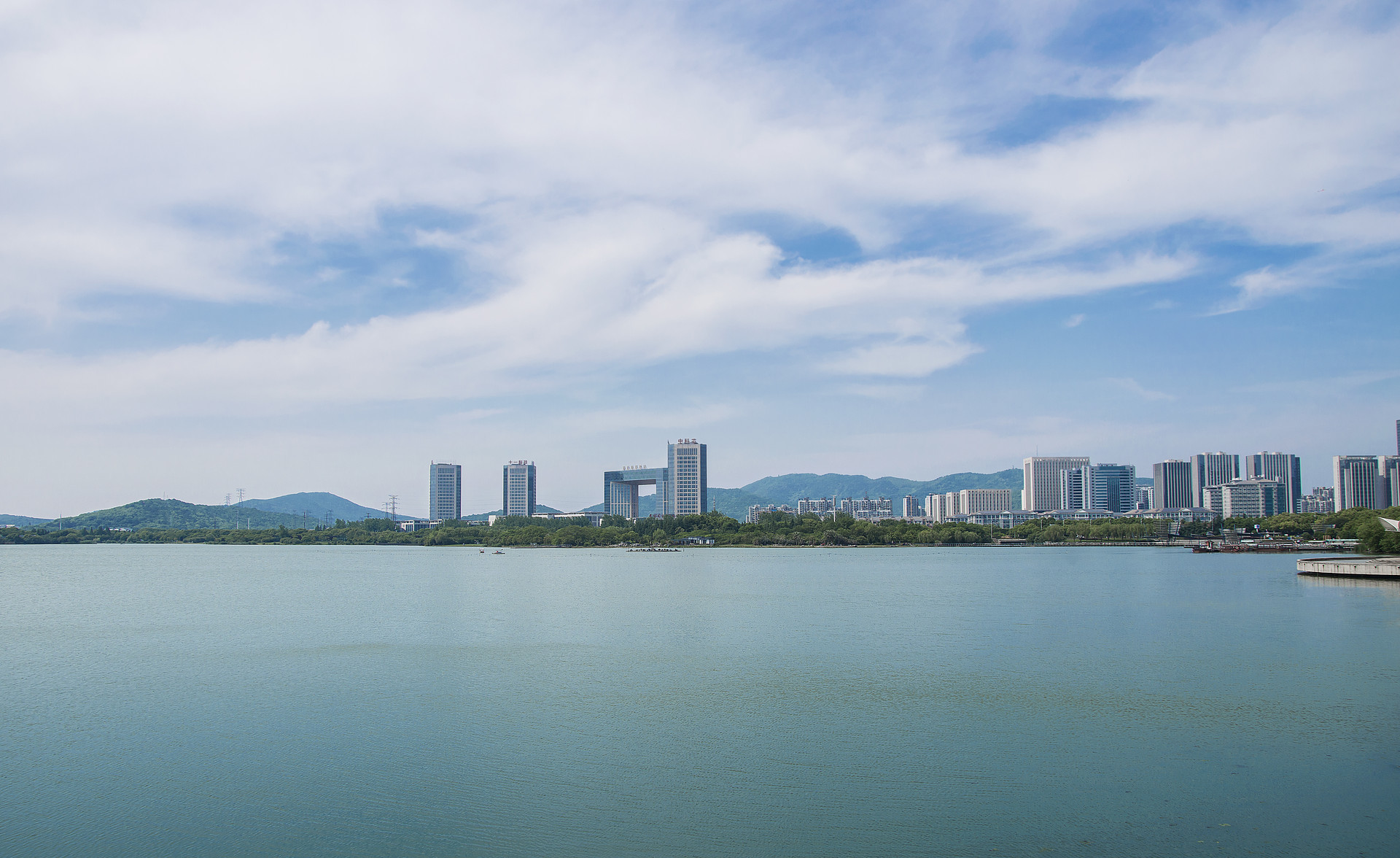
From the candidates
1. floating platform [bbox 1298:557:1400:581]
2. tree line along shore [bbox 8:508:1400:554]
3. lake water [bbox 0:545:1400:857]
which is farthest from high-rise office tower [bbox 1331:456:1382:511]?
lake water [bbox 0:545:1400:857]

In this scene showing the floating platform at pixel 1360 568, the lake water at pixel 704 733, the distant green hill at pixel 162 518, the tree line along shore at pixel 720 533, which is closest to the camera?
the lake water at pixel 704 733

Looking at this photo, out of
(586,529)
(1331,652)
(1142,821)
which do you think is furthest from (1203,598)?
(586,529)

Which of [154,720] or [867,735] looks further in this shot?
[154,720]

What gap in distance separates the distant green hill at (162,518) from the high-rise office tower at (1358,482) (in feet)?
690

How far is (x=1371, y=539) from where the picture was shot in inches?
2172

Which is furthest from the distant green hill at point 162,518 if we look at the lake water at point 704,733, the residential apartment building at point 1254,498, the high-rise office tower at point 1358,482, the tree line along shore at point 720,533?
the high-rise office tower at point 1358,482

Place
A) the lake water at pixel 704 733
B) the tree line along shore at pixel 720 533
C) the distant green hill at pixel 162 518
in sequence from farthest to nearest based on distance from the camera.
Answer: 1. the distant green hill at pixel 162 518
2. the tree line along shore at pixel 720 533
3. the lake water at pixel 704 733

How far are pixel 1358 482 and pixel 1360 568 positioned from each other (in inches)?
6683

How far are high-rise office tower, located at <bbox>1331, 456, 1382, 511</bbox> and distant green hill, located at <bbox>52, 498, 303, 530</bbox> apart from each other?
8285 inches

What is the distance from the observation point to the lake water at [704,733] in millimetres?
9945

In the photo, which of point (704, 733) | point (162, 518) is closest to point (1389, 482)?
point (704, 733)

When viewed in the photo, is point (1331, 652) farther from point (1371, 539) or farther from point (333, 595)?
point (1371, 539)

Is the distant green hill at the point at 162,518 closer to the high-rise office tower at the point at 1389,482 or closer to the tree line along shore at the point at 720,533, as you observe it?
the tree line along shore at the point at 720,533

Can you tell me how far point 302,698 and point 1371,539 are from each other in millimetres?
61923
